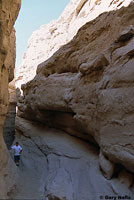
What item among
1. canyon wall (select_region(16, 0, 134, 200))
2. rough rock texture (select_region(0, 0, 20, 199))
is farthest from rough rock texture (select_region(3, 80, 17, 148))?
rough rock texture (select_region(0, 0, 20, 199))

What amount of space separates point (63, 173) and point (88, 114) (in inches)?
80.5

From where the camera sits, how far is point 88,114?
197 inches

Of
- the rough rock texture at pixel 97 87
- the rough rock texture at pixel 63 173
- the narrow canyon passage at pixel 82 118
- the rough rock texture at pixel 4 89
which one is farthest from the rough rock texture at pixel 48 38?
the rough rock texture at pixel 4 89

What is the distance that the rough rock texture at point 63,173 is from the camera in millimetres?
3686

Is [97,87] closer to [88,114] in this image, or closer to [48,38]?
[88,114]

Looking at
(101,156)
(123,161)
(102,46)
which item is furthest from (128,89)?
(102,46)

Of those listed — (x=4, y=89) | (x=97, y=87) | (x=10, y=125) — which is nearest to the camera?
(x=4, y=89)

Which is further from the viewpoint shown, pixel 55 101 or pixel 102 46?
pixel 55 101

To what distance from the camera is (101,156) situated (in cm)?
437

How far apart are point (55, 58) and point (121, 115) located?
466 centimetres

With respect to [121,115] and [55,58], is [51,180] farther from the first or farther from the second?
[55,58]

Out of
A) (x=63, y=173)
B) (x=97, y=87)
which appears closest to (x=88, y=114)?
(x=97, y=87)

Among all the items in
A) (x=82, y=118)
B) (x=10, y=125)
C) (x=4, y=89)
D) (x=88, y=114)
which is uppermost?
(x=4, y=89)

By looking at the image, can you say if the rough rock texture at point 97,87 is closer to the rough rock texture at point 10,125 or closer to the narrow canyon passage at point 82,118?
the narrow canyon passage at point 82,118
